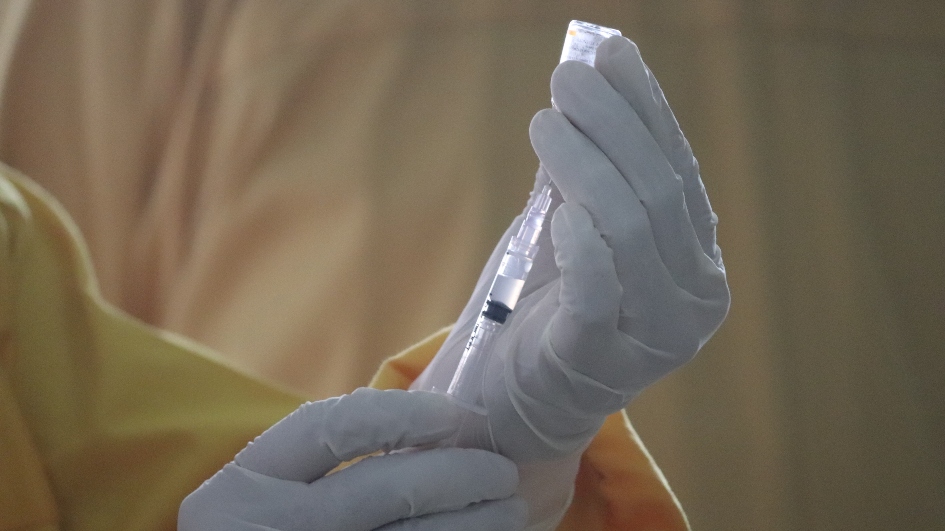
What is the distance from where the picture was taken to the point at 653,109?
19.0 inches

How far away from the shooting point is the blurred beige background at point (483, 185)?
2.76 ft

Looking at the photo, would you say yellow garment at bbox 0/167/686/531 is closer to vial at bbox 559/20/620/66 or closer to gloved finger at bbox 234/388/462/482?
gloved finger at bbox 234/388/462/482

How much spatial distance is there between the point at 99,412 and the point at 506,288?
1.08ft

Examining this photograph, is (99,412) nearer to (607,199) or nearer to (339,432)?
(339,432)

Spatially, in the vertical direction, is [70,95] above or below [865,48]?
below

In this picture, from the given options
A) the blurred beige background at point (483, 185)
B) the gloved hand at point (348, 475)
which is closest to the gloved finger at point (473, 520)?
the gloved hand at point (348, 475)

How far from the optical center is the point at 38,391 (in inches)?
20.7

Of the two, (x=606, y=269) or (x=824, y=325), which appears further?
(x=824, y=325)

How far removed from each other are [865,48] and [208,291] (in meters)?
0.91

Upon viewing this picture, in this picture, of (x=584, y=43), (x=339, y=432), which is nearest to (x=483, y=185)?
(x=584, y=43)

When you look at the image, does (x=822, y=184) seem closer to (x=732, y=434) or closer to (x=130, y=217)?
(x=732, y=434)

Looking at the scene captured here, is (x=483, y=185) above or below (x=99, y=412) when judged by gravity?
above

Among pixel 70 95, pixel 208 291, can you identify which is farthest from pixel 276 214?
pixel 70 95

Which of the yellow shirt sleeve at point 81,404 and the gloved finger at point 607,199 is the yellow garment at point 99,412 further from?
the gloved finger at point 607,199
